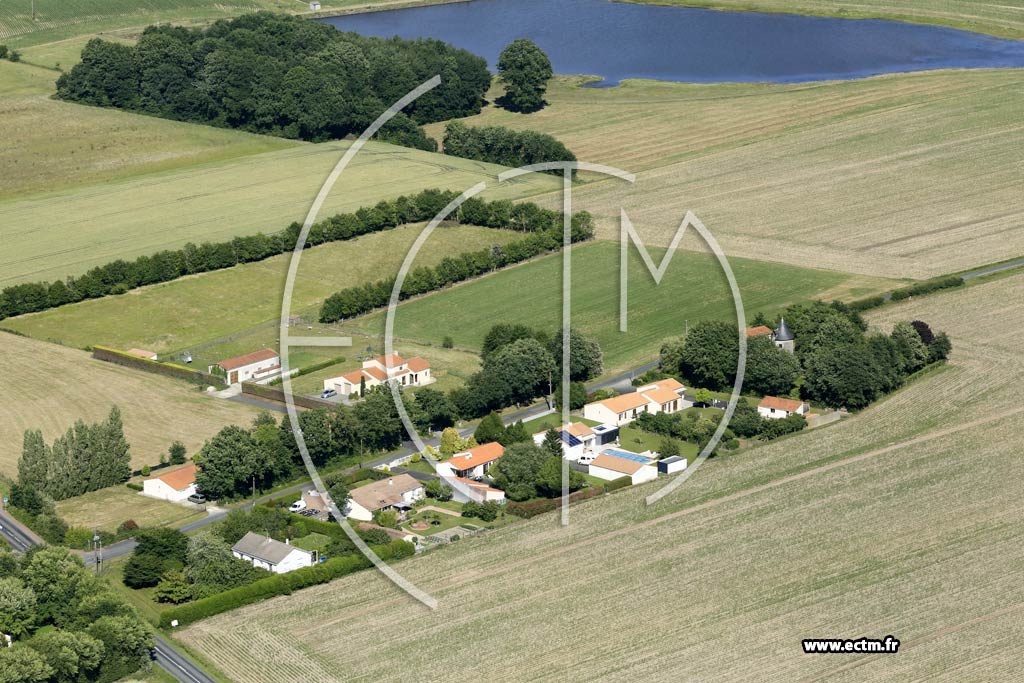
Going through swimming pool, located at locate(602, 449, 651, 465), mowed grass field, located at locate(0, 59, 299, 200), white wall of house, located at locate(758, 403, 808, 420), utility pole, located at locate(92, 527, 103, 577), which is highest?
mowed grass field, located at locate(0, 59, 299, 200)

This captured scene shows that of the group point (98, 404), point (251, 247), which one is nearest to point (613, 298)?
point (251, 247)

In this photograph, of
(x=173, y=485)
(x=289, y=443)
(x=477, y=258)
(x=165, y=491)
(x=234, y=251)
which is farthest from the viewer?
(x=234, y=251)

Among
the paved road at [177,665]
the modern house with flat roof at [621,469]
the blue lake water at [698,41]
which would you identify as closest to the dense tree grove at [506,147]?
the blue lake water at [698,41]

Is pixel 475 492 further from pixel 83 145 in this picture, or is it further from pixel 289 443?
pixel 83 145

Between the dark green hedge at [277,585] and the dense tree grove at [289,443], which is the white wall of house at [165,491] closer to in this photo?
the dense tree grove at [289,443]

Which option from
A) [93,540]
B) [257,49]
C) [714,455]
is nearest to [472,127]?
[257,49]

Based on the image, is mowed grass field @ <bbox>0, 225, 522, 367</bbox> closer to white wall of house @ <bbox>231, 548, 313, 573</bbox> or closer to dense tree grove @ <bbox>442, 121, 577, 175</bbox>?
dense tree grove @ <bbox>442, 121, 577, 175</bbox>

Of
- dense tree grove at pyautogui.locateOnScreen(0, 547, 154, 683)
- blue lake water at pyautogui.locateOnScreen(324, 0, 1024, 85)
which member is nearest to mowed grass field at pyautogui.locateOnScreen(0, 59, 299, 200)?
blue lake water at pyautogui.locateOnScreen(324, 0, 1024, 85)
